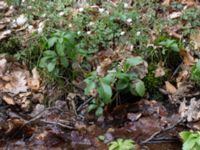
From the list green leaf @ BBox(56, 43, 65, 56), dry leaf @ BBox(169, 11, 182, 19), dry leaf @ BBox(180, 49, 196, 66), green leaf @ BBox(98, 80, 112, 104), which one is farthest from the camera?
dry leaf @ BBox(169, 11, 182, 19)

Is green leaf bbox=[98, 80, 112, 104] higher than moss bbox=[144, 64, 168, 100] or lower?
higher

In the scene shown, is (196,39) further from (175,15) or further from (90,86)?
(90,86)

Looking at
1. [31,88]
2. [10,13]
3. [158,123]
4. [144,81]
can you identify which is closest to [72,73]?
[31,88]

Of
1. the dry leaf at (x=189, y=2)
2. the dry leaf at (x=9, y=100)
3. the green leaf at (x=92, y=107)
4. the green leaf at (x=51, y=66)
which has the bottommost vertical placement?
the green leaf at (x=92, y=107)

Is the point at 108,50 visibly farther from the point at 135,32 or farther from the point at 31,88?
the point at 31,88

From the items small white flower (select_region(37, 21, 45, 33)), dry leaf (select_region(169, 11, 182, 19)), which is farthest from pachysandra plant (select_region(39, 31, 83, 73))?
dry leaf (select_region(169, 11, 182, 19))

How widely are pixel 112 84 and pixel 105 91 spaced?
0.20 metres

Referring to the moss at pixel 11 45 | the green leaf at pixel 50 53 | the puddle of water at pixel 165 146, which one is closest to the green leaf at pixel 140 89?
the puddle of water at pixel 165 146

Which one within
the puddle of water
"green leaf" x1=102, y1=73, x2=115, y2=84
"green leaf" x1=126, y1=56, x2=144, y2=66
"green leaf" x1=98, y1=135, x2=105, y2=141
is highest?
"green leaf" x1=126, y1=56, x2=144, y2=66

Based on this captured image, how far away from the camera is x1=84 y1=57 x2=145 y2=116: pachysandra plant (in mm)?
3053

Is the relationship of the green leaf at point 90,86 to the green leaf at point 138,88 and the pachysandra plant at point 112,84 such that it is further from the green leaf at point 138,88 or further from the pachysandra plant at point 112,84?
the green leaf at point 138,88

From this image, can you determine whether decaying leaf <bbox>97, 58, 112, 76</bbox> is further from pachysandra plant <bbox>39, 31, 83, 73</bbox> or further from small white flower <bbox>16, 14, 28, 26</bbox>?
small white flower <bbox>16, 14, 28, 26</bbox>

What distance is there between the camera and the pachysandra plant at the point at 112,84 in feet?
10.0

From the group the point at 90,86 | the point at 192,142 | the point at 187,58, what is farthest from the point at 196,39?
the point at 192,142
